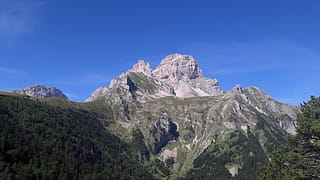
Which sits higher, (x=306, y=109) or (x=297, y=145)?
(x=306, y=109)

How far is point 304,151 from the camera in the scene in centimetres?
7381

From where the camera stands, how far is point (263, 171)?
9456 centimetres

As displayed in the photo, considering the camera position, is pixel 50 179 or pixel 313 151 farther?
pixel 50 179

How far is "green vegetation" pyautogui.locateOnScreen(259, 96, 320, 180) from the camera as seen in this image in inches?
2733

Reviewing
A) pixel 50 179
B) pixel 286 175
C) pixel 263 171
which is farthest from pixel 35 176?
pixel 286 175

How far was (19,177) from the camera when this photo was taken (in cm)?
18050

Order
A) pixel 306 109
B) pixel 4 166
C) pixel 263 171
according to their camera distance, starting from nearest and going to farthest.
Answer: pixel 306 109
pixel 263 171
pixel 4 166

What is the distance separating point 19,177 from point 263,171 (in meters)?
124

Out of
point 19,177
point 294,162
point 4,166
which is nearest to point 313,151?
point 294,162

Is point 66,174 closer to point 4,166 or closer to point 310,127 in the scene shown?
point 4,166

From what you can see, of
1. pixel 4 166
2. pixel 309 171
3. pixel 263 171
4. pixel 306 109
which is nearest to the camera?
pixel 309 171

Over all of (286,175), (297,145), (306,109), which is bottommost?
(286,175)

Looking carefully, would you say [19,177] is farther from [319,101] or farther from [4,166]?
[319,101]

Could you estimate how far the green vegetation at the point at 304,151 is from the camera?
6941 centimetres
